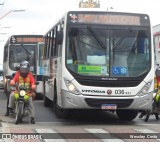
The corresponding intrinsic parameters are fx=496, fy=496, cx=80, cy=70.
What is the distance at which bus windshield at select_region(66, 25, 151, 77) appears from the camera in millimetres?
13383

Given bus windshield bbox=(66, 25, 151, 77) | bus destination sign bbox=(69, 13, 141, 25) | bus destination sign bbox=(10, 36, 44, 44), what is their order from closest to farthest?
bus windshield bbox=(66, 25, 151, 77), bus destination sign bbox=(69, 13, 141, 25), bus destination sign bbox=(10, 36, 44, 44)

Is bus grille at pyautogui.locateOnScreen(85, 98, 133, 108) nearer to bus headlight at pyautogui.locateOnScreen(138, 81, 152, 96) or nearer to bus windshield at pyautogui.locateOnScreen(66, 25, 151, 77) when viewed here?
bus headlight at pyautogui.locateOnScreen(138, 81, 152, 96)

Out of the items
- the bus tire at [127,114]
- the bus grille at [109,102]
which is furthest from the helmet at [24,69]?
the bus tire at [127,114]

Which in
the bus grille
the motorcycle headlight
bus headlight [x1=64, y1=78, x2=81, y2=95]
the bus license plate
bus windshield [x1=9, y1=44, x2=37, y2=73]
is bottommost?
the bus license plate

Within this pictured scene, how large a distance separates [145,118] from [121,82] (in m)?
2.69

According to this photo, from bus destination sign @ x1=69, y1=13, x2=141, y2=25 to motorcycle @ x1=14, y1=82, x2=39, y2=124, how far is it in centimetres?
238

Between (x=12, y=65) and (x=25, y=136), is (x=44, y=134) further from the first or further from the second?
(x=12, y=65)

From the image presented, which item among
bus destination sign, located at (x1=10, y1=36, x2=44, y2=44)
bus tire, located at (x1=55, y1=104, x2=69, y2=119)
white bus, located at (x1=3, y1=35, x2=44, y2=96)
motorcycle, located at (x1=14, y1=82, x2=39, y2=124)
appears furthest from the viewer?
bus destination sign, located at (x1=10, y1=36, x2=44, y2=44)

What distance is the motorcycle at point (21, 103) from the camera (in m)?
13.5

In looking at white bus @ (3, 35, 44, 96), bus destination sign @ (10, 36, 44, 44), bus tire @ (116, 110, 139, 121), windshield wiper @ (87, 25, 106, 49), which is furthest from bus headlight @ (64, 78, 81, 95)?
bus destination sign @ (10, 36, 44, 44)

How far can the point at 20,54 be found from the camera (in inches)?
1033

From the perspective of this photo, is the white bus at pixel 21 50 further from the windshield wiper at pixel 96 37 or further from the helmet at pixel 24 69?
the windshield wiper at pixel 96 37

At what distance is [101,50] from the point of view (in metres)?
13.5

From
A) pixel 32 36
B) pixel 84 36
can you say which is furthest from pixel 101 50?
pixel 32 36
